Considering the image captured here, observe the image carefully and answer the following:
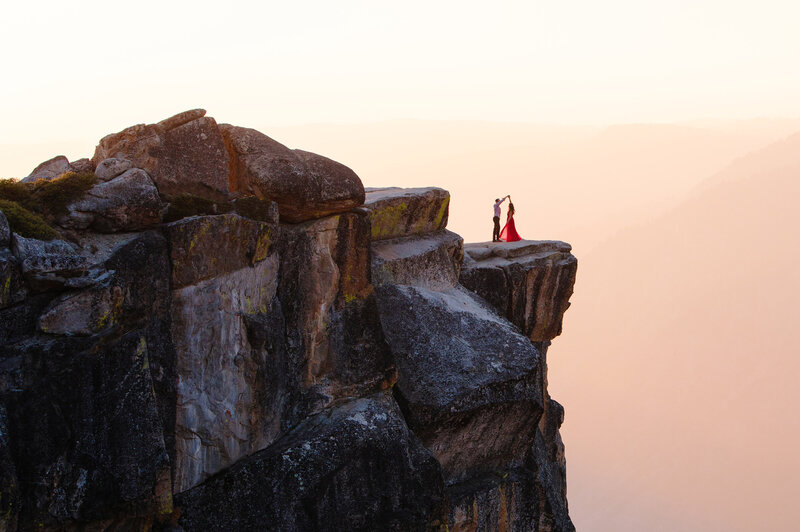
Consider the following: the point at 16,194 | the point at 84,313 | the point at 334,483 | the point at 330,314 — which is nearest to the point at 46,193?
the point at 16,194

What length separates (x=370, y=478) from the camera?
23.2 meters

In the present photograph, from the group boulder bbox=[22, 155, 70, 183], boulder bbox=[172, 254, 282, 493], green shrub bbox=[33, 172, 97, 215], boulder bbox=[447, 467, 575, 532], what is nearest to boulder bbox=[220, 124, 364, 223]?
boulder bbox=[172, 254, 282, 493]

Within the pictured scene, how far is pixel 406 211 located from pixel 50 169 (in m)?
12.2

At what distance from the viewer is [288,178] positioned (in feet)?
78.9

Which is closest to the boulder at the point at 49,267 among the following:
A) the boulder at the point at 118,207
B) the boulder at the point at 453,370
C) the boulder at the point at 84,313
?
the boulder at the point at 84,313

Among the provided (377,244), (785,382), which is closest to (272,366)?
(377,244)

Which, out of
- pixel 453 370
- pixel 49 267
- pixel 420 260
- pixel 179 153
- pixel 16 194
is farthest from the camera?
pixel 420 260

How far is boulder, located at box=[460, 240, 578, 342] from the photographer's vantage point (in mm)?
33438

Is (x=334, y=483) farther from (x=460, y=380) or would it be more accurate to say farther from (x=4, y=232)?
(x=4, y=232)

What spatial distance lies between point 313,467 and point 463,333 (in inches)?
311

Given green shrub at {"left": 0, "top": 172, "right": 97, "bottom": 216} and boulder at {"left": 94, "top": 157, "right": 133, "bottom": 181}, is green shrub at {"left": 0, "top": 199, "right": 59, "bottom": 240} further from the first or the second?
boulder at {"left": 94, "top": 157, "right": 133, "bottom": 181}

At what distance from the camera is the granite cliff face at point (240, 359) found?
1823 cm

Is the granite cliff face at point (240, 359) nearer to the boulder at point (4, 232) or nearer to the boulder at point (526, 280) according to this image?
the boulder at point (4, 232)

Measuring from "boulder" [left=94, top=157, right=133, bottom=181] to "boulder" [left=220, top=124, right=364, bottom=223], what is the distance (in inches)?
126
